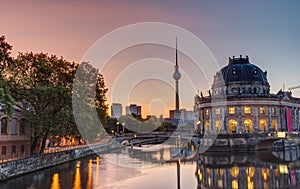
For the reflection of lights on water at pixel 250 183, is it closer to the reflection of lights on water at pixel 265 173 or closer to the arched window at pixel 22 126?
the reflection of lights on water at pixel 265 173

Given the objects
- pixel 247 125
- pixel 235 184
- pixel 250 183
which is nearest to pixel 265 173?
pixel 250 183

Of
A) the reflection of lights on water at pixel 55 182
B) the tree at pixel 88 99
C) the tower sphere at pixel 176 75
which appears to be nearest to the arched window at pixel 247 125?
the tree at pixel 88 99

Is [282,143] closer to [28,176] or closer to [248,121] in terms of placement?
[248,121]

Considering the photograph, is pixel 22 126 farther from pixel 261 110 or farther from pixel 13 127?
pixel 261 110

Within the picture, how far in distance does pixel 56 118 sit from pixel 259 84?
68704 millimetres

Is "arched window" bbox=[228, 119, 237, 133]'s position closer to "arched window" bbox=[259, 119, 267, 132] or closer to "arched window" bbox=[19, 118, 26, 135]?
"arched window" bbox=[259, 119, 267, 132]

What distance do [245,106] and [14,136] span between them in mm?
62427

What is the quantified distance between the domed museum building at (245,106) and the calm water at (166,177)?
1494 inches

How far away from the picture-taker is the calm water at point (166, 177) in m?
34.0

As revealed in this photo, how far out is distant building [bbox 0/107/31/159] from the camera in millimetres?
42781

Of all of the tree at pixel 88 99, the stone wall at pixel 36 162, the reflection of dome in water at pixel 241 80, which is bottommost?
the stone wall at pixel 36 162

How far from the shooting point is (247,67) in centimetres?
9912

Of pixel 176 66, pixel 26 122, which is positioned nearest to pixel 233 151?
pixel 26 122

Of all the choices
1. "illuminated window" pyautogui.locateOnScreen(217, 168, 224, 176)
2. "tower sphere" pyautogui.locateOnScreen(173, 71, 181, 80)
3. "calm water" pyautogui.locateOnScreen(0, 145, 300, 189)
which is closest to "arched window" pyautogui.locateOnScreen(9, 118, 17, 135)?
"calm water" pyautogui.locateOnScreen(0, 145, 300, 189)
